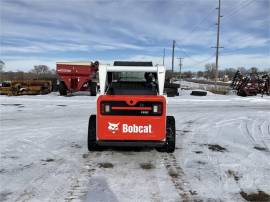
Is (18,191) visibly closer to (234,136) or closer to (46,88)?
(234,136)

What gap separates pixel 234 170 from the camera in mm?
6680

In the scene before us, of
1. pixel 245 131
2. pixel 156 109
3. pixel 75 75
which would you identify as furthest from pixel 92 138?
pixel 75 75

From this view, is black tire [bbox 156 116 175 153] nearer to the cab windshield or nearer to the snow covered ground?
the snow covered ground

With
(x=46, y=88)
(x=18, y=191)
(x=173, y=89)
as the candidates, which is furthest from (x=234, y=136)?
(x=46, y=88)

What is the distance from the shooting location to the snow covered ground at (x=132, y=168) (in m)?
5.34

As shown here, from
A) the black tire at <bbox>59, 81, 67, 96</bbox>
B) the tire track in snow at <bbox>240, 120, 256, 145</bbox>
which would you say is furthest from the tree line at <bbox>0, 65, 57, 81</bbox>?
the tire track in snow at <bbox>240, 120, 256, 145</bbox>

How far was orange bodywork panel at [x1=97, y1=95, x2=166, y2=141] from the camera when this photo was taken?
7371 mm

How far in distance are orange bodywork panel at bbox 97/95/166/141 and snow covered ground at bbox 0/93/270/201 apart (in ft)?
1.74

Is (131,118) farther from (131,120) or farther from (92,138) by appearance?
(92,138)

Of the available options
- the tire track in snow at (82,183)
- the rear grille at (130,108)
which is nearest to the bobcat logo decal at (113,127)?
the rear grille at (130,108)

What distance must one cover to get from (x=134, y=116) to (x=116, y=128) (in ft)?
1.48

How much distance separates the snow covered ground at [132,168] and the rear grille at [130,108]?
963mm

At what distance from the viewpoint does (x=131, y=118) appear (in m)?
7.39

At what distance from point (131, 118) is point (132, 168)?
1.08m
